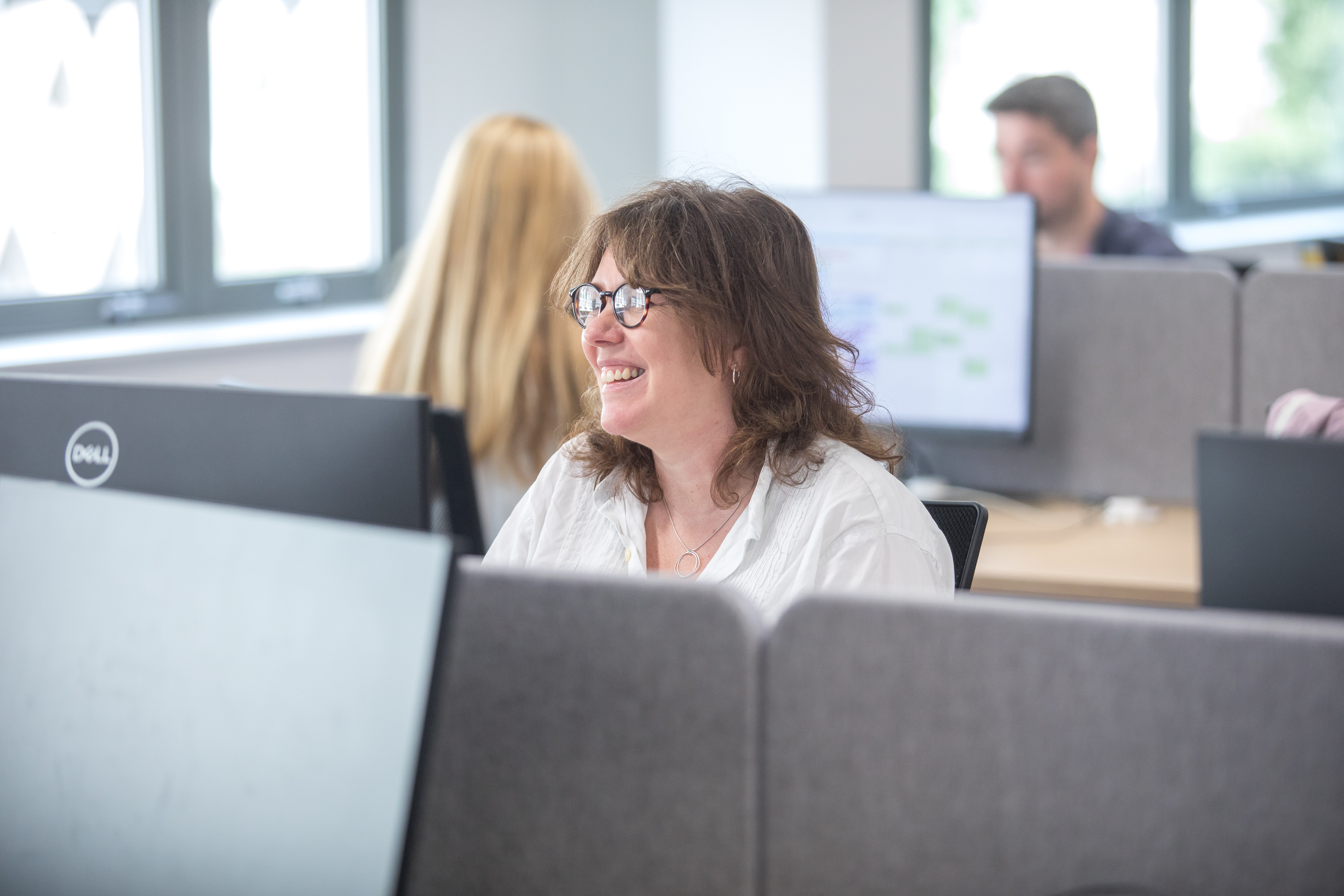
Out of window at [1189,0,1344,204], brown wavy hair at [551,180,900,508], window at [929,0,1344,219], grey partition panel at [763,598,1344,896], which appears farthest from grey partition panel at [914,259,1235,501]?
window at [1189,0,1344,204]

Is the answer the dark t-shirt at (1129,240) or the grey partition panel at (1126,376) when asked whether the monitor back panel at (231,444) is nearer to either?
the grey partition panel at (1126,376)

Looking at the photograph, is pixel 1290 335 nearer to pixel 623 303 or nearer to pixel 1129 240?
pixel 1129 240

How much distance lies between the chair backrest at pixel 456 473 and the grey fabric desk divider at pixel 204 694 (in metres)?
0.57

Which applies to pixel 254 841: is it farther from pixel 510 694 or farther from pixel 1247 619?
pixel 1247 619

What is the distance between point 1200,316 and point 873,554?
52.8 inches

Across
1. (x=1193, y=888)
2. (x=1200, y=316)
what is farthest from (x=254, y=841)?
(x=1200, y=316)

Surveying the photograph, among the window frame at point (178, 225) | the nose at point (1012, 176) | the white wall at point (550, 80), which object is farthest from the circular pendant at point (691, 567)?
the white wall at point (550, 80)

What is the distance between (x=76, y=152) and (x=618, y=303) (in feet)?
7.96

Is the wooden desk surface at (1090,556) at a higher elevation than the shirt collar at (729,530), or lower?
lower

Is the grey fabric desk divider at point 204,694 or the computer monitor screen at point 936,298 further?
the computer monitor screen at point 936,298

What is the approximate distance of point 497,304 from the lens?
206 centimetres

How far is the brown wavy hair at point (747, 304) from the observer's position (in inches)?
50.9

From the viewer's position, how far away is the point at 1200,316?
7.49ft

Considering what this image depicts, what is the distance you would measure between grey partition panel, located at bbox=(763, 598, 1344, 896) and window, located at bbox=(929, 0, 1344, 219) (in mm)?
Result: 4314
